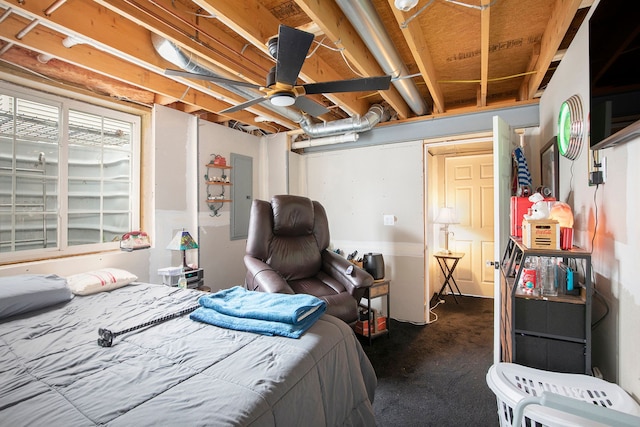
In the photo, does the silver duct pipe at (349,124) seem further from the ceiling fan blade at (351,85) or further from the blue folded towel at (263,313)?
the blue folded towel at (263,313)

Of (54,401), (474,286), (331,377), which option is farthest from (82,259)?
(474,286)

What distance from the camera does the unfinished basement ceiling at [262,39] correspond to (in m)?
1.70

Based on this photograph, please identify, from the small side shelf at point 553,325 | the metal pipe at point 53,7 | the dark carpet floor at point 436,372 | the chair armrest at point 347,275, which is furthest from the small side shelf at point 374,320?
the metal pipe at point 53,7

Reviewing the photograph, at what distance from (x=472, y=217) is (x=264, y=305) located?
3.94 meters

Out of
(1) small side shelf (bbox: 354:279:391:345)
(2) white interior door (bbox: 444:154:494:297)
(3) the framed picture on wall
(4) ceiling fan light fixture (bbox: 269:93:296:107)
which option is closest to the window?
(4) ceiling fan light fixture (bbox: 269:93:296:107)

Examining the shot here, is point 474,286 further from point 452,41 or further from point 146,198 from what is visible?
point 146,198

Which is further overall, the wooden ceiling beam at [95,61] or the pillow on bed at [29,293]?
the wooden ceiling beam at [95,61]

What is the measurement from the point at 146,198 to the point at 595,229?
11.6 feet

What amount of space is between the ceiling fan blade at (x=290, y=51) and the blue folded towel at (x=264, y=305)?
47.8 inches

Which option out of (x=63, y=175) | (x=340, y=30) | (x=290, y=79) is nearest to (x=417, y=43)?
(x=340, y=30)

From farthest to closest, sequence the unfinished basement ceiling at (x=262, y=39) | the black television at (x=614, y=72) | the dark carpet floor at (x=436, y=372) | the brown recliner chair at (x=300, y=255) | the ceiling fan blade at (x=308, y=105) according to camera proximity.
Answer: the brown recliner chair at (x=300, y=255)
the ceiling fan blade at (x=308, y=105)
the dark carpet floor at (x=436, y=372)
the unfinished basement ceiling at (x=262, y=39)
the black television at (x=614, y=72)

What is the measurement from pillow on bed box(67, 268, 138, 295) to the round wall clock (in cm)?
319

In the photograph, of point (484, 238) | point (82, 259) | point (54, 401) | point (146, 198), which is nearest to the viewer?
point (54, 401)

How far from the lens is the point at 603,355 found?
151cm
